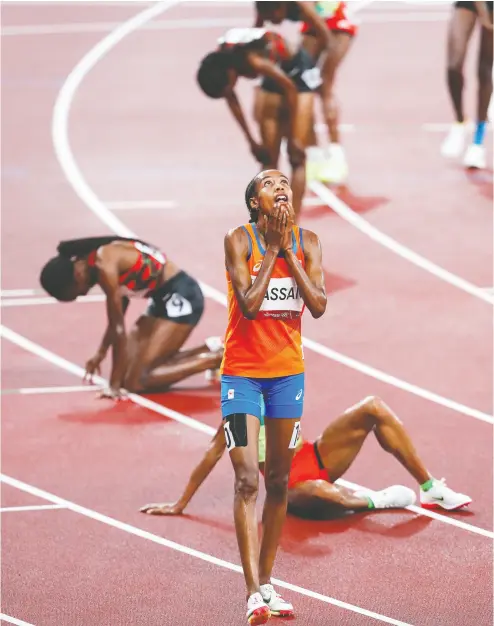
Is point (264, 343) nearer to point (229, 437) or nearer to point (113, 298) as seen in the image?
point (229, 437)

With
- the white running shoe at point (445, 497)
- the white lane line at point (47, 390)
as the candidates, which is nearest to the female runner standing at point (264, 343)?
the white running shoe at point (445, 497)

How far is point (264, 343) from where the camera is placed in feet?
18.2

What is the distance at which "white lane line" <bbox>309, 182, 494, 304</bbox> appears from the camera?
1062cm

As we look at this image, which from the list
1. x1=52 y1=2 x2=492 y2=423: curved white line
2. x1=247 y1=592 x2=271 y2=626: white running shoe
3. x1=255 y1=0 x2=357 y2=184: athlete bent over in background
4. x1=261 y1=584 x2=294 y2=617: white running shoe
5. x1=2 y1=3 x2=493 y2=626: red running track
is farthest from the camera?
x1=255 y1=0 x2=357 y2=184: athlete bent over in background

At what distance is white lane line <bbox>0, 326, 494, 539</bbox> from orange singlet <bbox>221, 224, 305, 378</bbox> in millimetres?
1783

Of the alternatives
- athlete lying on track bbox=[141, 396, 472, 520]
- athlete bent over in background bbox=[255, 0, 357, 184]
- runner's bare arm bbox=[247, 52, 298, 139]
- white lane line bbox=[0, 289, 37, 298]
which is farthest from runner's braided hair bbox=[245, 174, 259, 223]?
athlete bent over in background bbox=[255, 0, 357, 184]

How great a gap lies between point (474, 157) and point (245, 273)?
7.89 m

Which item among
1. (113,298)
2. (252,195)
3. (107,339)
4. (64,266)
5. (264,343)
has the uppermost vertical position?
(252,195)

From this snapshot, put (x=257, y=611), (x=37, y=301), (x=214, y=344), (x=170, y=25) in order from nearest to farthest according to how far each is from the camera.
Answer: (x=257, y=611), (x=214, y=344), (x=37, y=301), (x=170, y=25)

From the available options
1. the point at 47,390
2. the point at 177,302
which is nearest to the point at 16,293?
the point at 47,390

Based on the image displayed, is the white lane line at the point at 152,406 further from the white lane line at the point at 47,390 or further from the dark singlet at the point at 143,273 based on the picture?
the dark singlet at the point at 143,273

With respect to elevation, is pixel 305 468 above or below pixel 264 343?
below

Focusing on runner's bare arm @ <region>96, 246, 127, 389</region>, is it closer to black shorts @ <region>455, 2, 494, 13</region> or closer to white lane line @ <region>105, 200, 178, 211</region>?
white lane line @ <region>105, 200, 178, 211</region>

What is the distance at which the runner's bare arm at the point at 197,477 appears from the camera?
651 centimetres
